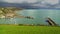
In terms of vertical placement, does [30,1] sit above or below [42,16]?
above

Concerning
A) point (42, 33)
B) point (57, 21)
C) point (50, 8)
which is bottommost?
point (42, 33)

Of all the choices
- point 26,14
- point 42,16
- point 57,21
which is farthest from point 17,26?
point 57,21

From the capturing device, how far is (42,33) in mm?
2137

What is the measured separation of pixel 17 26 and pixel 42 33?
0.98ft

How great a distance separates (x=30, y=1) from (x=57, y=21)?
15.4 inches

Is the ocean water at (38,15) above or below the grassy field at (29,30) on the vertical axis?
above

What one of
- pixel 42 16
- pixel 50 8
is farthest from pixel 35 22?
pixel 50 8

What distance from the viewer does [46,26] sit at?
2158mm

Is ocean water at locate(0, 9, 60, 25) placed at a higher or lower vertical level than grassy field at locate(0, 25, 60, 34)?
higher

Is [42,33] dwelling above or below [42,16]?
below

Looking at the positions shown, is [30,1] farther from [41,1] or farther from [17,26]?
[17,26]

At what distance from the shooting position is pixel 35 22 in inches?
85.4

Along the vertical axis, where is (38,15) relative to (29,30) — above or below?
above

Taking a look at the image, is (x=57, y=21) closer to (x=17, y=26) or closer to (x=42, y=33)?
(x=42, y=33)
